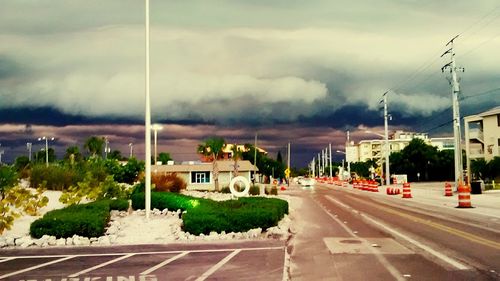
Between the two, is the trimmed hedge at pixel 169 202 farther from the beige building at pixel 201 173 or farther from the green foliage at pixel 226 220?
the beige building at pixel 201 173

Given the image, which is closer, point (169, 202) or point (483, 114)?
point (169, 202)

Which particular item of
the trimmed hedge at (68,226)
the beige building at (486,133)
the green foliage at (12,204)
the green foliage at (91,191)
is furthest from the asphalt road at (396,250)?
the beige building at (486,133)

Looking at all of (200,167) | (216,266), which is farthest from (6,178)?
(200,167)

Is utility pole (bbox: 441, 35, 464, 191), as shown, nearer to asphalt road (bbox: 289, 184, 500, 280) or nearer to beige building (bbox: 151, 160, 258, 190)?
asphalt road (bbox: 289, 184, 500, 280)

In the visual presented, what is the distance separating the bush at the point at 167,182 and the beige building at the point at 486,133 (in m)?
57.5

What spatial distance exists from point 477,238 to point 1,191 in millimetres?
17486

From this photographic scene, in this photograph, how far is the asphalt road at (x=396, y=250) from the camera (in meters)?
9.80

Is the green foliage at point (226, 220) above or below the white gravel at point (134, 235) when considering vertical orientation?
above

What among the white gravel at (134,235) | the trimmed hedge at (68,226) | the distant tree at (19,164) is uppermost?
the distant tree at (19,164)

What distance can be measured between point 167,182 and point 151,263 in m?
22.9

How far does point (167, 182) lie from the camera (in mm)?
34312

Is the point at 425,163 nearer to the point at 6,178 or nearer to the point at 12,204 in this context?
the point at 6,178

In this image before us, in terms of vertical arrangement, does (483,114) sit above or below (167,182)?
above

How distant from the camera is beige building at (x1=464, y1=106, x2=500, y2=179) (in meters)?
84.2
